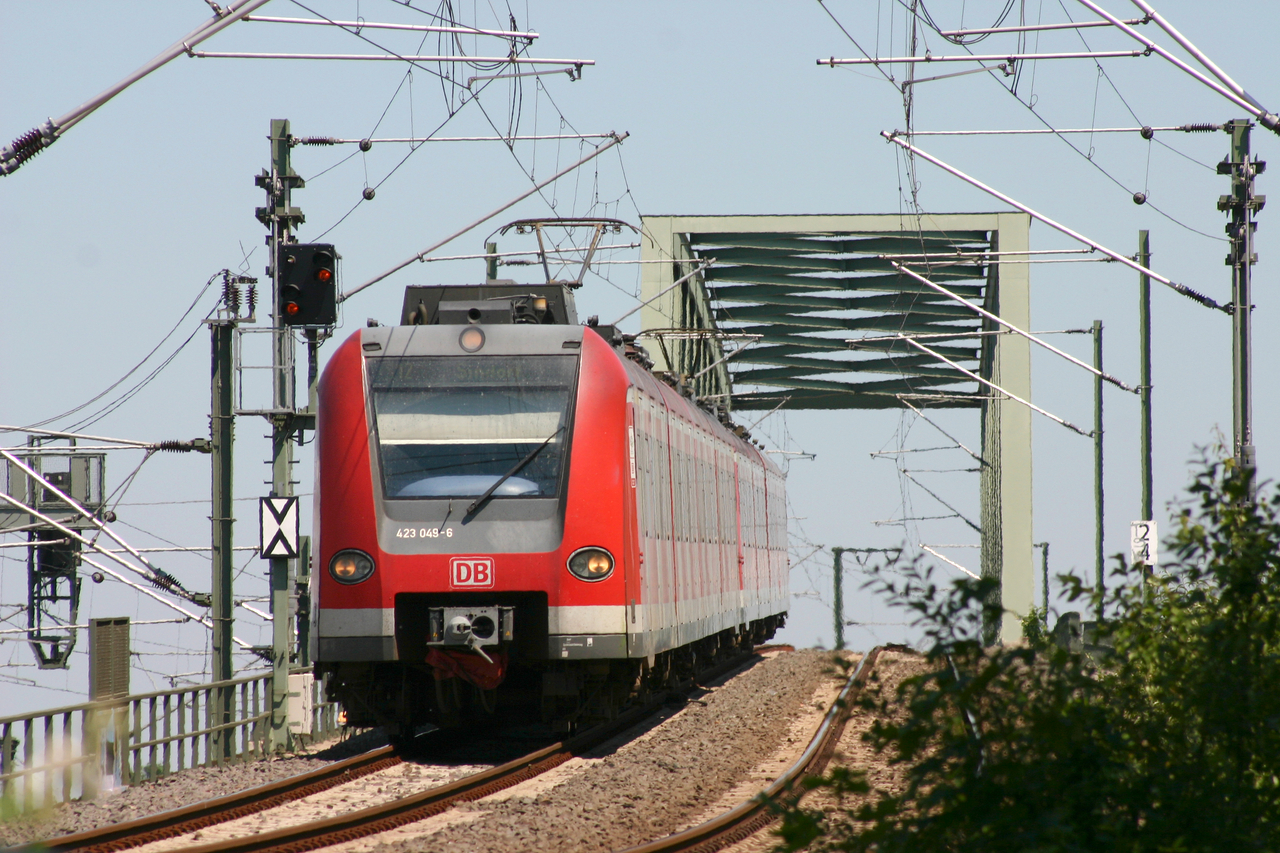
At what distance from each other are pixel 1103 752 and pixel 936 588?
2.71 ft

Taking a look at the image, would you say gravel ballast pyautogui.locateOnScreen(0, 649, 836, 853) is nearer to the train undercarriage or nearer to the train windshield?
the train undercarriage

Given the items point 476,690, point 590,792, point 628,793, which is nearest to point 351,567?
point 476,690

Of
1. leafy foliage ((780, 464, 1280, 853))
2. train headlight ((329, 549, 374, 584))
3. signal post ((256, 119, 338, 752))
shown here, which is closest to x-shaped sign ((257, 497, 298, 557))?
signal post ((256, 119, 338, 752))

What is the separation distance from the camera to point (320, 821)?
30.9 feet

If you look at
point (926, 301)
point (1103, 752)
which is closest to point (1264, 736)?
→ point (1103, 752)

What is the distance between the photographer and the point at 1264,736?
654cm

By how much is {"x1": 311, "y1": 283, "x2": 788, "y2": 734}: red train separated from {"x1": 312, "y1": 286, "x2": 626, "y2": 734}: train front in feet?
0.04

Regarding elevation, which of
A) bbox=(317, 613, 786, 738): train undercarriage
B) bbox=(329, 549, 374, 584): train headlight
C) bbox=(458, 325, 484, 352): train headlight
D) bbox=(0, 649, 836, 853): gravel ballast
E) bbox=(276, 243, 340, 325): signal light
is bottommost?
bbox=(0, 649, 836, 853): gravel ballast

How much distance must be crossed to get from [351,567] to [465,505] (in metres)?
1.01

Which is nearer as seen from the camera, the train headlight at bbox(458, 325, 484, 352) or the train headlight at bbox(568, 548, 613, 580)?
the train headlight at bbox(568, 548, 613, 580)

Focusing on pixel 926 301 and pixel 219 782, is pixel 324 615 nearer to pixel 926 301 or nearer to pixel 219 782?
pixel 219 782

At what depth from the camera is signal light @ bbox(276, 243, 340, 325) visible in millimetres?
15477

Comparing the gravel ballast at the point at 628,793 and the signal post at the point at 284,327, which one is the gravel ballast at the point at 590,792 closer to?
the gravel ballast at the point at 628,793

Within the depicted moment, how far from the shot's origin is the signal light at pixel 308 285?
15477 mm
